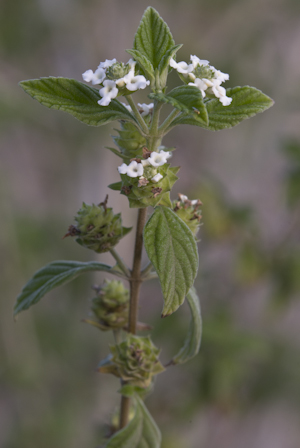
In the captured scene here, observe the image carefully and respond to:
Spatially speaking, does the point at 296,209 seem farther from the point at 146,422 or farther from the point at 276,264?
the point at 146,422

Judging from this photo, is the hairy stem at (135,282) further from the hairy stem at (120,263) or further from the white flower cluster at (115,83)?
the white flower cluster at (115,83)

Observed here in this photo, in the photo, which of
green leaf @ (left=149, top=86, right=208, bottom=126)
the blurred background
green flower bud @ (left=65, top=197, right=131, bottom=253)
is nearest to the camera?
green leaf @ (left=149, top=86, right=208, bottom=126)

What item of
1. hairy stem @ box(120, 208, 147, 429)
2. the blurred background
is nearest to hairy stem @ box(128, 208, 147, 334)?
hairy stem @ box(120, 208, 147, 429)

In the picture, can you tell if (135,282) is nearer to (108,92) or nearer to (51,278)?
(51,278)

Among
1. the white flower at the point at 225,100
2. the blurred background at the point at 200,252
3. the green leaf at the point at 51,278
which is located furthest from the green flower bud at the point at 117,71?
the blurred background at the point at 200,252

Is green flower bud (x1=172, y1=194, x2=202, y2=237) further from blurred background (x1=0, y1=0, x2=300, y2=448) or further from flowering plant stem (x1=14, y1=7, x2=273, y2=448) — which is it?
blurred background (x1=0, y1=0, x2=300, y2=448)

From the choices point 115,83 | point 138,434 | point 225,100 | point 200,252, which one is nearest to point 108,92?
point 115,83

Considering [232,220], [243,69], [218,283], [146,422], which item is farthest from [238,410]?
[243,69]
